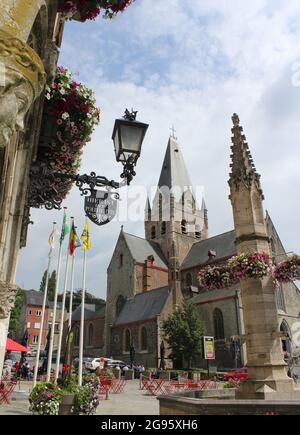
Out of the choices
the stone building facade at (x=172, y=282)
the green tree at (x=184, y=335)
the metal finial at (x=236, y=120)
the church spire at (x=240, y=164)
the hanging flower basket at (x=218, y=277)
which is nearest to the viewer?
the hanging flower basket at (x=218, y=277)

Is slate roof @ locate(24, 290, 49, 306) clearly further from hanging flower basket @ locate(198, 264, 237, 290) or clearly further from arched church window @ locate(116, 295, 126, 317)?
hanging flower basket @ locate(198, 264, 237, 290)

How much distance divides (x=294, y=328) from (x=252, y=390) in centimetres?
3391

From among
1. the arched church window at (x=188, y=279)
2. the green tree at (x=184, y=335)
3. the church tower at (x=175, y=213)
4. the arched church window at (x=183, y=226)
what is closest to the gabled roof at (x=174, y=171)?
the church tower at (x=175, y=213)

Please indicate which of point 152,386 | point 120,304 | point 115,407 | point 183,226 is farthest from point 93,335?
point 115,407

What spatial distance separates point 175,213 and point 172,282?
16703 millimetres

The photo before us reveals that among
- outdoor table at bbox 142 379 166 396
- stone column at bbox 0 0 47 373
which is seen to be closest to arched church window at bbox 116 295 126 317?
outdoor table at bbox 142 379 166 396

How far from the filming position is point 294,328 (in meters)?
37.8

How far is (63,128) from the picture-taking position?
608 centimetres

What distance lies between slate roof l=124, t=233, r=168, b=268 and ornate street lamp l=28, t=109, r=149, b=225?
158 ft

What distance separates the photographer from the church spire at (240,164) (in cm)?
1005

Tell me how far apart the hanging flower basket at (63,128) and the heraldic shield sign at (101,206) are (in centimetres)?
58

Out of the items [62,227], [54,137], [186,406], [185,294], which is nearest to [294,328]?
[185,294]

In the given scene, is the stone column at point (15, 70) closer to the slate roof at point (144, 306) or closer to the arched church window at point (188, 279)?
the slate roof at point (144, 306)

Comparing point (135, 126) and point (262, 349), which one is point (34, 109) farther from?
point (262, 349)
